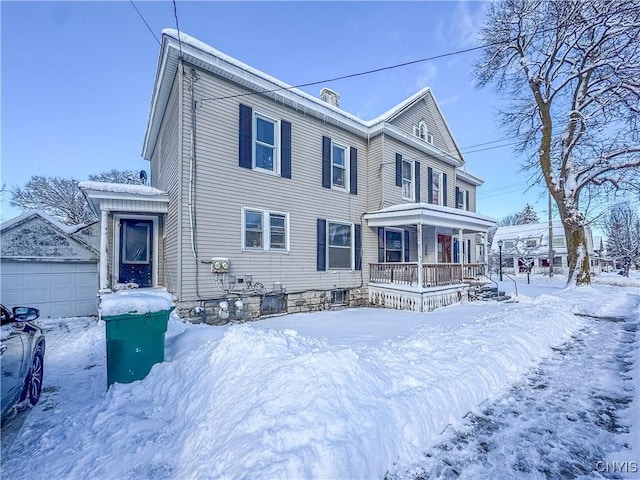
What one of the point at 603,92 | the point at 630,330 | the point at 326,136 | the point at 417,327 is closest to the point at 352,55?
the point at 326,136

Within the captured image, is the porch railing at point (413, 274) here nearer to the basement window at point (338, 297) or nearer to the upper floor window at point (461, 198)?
the basement window at point (338, 297)

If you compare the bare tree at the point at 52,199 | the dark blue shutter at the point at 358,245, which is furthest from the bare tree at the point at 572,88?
the bare tree at the point at 52,199

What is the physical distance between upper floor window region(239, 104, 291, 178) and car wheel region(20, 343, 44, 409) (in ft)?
19.4

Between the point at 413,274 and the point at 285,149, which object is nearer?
the point at 285,149

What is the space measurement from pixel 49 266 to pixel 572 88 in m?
23.7

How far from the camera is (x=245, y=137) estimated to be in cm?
847

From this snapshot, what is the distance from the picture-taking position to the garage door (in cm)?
915

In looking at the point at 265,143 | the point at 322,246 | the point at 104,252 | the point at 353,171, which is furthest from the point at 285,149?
the point at 104,252

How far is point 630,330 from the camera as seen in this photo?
735 cm

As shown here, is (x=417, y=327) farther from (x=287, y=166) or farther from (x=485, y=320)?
(x=287, y=166)

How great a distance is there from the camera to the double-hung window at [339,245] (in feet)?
34.8

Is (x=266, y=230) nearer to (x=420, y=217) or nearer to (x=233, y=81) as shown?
(x=233, y=81)

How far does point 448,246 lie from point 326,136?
9.16 m

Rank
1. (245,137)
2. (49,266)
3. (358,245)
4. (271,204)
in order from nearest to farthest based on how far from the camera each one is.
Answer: (245,137), (271,204), (49,266), (358,245)
